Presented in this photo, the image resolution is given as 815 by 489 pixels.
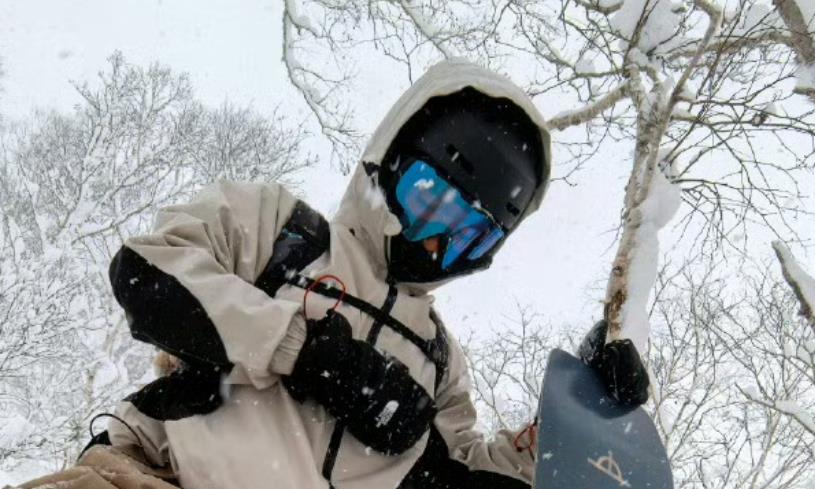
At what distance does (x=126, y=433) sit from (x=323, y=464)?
466 millimetres

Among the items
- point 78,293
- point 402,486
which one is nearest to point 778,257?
point 402,486

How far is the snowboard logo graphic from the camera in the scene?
1.58 metres

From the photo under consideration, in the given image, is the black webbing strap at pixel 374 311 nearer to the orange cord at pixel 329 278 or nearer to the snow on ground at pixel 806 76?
the orange cord at pixel 329 278

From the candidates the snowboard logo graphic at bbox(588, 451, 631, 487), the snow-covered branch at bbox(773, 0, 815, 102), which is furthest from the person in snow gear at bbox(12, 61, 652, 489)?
the snow-covered branch at bbox(773, 0, 815, 102)

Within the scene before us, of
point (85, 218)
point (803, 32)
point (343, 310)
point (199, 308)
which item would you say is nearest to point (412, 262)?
point (343, 310)

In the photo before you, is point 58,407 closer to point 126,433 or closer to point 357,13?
point 357,13

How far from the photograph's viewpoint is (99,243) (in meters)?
12.2

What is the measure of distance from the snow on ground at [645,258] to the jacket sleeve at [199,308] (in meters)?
0.99

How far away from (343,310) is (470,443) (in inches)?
28.0

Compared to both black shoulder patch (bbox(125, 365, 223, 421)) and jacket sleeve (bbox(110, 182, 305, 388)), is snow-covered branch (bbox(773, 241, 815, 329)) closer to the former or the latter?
jacket sleeve (bbox(110, 182, 305, 388))

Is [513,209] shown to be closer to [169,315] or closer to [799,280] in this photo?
[169,315]

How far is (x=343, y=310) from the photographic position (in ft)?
4.96

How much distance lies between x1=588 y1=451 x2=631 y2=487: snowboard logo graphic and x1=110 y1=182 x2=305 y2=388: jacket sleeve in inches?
33.4

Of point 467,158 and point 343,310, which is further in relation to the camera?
point 467,158
